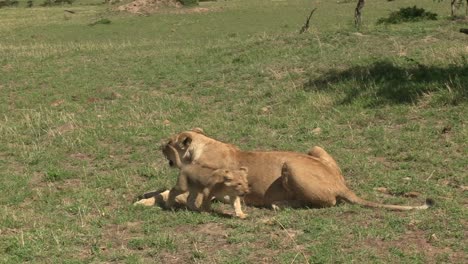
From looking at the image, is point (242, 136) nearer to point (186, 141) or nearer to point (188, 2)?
point (186, 141)

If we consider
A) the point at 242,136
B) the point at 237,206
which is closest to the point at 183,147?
the point at 237,206

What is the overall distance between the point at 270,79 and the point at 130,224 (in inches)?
302

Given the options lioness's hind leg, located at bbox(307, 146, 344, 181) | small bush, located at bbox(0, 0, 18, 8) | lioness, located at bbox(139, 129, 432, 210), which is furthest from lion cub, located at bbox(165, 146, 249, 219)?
small bush, located at bbox(0, 0, 18, 8)

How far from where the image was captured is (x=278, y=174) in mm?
6184

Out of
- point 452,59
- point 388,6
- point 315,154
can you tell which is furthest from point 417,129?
point 388,6

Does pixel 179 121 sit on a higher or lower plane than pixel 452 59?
lower

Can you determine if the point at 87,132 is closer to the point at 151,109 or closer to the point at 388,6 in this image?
the point at 151,109

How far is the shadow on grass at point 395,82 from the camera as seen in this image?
33.8 ft

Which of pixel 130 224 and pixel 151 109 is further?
pixel 151 109

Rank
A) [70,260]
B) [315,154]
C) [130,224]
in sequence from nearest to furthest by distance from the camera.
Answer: [70,260] < [130,224] < [315,154]

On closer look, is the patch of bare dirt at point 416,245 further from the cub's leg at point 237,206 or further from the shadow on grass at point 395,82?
the shadow on grass at point 395,82

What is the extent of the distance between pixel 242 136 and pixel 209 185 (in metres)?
3.45

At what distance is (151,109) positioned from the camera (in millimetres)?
11570

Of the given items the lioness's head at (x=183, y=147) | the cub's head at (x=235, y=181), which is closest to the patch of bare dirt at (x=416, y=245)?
the cub's head at (x=235, y=181)
